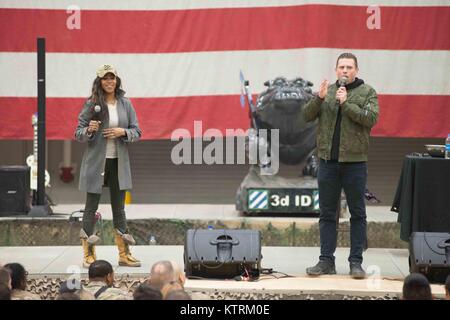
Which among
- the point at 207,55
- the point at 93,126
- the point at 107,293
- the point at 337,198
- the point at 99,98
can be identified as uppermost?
the point at 207,55

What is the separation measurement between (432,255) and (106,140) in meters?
2.50

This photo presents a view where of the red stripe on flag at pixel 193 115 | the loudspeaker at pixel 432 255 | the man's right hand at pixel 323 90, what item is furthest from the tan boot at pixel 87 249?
the red stripe on flag at pixel 193 115

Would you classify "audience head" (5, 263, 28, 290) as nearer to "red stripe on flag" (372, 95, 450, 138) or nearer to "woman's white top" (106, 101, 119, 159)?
"woman's white top" (106, 101, 119, 159)

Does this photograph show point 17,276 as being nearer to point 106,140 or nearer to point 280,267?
point 106,140

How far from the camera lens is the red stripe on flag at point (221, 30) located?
9.76 m

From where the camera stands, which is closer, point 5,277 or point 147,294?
point 147,294

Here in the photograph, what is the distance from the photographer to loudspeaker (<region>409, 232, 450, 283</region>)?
643 cm

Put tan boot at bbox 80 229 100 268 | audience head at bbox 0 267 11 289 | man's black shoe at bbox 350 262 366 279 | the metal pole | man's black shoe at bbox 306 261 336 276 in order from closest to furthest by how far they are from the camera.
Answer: audience head at bbox 0 267 11 289
man's black shoe at bbox 350 262 366 279
man's black shoe at bbox 306 261 336 276
tan boot at bbox 80 229 100 268
the metal pole

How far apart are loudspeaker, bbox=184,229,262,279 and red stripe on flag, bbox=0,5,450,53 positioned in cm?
352

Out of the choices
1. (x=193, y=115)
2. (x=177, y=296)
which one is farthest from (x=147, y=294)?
(x=193, y=115)

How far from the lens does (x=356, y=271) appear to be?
6707 mm

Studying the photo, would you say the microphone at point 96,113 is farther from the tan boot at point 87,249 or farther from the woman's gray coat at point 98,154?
the tan boot at point 87,249

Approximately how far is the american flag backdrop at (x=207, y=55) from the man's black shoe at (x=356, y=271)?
3.22 metres

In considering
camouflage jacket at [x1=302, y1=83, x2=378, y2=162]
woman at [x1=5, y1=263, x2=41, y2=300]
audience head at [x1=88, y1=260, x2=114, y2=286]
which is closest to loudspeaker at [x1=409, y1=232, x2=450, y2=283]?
camouflage jacket at [x1=302, y1=83, x2=378, y2=162]
